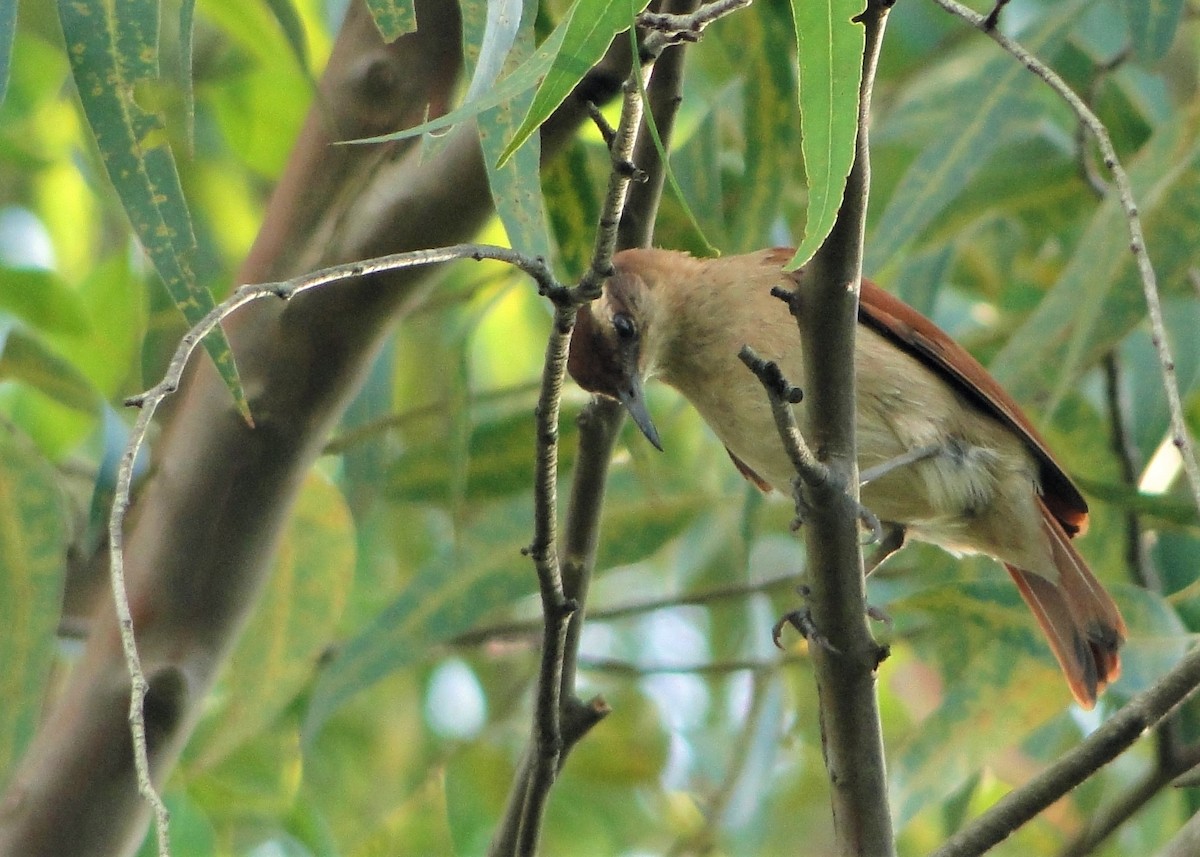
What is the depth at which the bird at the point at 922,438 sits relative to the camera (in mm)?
3029

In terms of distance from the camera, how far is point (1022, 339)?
321 centimetres

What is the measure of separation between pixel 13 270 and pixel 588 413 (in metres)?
1.62

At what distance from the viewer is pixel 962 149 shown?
3.13 metres

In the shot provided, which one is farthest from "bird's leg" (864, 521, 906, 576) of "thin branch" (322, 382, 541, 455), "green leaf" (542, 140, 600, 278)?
"green leaf" (542, 140, 600, 278)

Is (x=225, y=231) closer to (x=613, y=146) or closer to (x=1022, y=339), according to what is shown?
(x=1022, y=339)

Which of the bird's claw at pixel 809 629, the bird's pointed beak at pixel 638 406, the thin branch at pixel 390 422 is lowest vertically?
the bird's claw at pixel 809 629

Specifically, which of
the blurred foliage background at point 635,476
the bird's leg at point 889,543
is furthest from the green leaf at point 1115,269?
the bird's leg at point 889,543

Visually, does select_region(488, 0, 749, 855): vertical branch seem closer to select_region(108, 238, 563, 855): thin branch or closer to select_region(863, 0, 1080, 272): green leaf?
select_region(108, 238, 563, 855): thin branch

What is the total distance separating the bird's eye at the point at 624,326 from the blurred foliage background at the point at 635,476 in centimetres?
22

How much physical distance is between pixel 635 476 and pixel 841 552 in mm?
1867

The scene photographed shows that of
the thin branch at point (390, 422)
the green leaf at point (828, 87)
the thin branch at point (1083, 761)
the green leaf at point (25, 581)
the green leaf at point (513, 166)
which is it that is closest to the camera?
the green leaf at point (828, 87)

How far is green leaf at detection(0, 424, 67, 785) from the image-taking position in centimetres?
271

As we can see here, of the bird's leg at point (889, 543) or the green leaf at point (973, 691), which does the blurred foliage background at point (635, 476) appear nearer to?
the green leaf at point (973, 691)

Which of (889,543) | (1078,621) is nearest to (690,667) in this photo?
(889,543)
